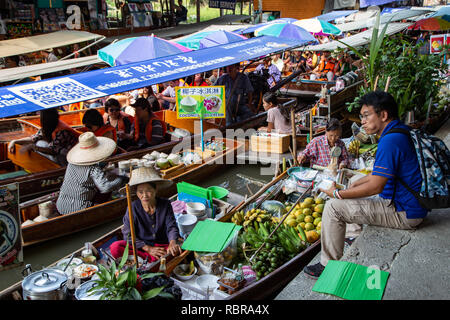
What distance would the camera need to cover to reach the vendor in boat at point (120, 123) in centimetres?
684

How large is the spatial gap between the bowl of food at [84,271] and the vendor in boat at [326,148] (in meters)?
3.26

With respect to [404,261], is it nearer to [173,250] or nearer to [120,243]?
[173,250]

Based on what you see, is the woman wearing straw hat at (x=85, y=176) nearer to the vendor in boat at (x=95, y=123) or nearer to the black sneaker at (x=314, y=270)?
A: the vendor in boat at (x=95, y=123)

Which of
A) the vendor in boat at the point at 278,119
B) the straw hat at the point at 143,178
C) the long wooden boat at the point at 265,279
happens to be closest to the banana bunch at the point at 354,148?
the vendor in boat at the point at 278,119

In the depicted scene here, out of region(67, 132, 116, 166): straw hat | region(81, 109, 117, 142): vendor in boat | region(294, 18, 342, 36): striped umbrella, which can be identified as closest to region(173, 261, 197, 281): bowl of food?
region(67, 132, 116, 166): straw hat

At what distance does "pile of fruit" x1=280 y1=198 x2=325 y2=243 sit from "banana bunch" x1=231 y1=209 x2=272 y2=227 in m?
0.15

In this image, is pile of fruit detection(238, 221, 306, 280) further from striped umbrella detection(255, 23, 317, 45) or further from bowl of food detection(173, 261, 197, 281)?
striped umbrella detection(255, 23, 317, 45)

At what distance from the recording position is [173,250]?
3.67 m

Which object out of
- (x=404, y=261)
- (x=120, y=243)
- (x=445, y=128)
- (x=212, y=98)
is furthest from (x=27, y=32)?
(x=404, y=261)

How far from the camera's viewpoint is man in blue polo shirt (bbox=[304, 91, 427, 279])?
114 inches

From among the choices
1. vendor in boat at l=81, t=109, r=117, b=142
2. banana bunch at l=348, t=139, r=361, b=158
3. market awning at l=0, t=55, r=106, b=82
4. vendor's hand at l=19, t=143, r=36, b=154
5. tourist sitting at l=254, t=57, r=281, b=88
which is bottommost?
banana bunch at l=348, t=139, r=361, b=158

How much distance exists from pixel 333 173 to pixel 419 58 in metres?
3.33
